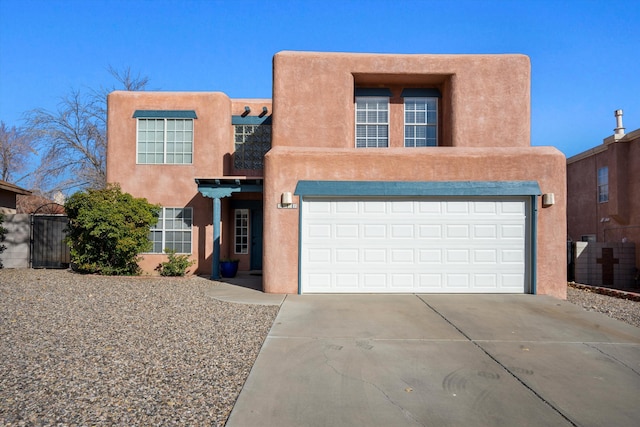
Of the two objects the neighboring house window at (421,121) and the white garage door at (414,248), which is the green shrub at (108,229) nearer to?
the white garage door at (414,248)

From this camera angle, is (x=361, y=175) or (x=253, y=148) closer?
(x=361, y=175)

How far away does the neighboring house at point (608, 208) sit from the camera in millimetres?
13383

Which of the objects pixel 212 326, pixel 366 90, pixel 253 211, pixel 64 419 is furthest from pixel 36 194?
pixel 64 419

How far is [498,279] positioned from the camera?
31.7ft

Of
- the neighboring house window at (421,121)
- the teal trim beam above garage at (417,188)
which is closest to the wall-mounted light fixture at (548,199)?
the teal trim beam above garage at (417,188)

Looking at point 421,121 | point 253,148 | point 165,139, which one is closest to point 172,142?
point 165,139

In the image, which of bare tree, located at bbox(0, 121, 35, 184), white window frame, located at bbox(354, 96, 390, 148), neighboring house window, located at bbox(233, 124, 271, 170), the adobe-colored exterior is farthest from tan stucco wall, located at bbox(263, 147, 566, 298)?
bare tree, located at bbox(0, 121, 35, 184)

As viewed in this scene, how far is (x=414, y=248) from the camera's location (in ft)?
31.7

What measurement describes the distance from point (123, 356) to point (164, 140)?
34.8 feet

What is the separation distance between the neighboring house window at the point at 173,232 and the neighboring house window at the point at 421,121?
7.97 metres

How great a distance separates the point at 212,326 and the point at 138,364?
6.04 ft

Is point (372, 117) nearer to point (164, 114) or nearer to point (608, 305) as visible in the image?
point (164, 114)

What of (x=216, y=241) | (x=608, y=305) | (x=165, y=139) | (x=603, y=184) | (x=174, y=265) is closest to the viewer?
(x=608, y=305)

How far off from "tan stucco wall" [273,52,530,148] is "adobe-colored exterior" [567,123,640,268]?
6949 mm
